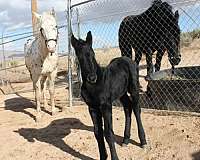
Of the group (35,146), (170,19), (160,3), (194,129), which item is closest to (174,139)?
(194,129)

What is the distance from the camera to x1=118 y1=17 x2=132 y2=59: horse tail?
9.22 m

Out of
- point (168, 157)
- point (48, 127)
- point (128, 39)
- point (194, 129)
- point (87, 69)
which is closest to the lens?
point (87, 69)

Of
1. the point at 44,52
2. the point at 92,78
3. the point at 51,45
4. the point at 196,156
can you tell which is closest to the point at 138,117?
the point at 196,156

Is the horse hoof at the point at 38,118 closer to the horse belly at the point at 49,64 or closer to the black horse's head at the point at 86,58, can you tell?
the horse belly at the point at 49,64

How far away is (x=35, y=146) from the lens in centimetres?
612

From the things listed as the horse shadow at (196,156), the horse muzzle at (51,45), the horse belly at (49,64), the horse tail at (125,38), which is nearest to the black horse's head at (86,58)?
the horse shadow at (196,156)

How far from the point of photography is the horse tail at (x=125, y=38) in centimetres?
922

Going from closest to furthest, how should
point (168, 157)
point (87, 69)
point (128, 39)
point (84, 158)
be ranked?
point (87, 69), point (168, 157), point (84, 158), point (128, 39)

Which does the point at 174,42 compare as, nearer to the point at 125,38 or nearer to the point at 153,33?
the point at 153,33

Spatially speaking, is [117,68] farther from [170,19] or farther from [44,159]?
[170,19]

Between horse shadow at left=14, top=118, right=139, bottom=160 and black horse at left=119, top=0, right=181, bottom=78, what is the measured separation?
202cm

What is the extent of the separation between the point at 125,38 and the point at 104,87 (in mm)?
4690

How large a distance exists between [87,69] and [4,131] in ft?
10.8

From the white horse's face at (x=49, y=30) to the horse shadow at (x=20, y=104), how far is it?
2.01 m
